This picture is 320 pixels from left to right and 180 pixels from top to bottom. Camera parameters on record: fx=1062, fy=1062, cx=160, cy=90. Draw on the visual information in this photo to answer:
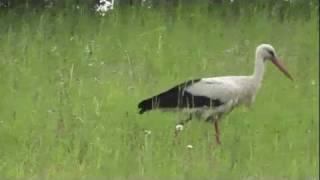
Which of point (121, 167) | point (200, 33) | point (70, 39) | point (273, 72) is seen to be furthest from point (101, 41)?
point (121, 167)

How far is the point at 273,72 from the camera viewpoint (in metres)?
12.0

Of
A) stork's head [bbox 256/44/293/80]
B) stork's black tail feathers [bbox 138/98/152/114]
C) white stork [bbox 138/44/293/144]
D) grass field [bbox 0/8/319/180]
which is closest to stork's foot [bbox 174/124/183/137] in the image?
grass field [bbox 0/8/319/180]

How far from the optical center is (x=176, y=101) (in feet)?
32.5

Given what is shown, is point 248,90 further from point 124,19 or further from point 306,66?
point 124,19

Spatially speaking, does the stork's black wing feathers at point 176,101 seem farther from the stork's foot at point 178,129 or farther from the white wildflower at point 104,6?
the white wildflower at point 104,6

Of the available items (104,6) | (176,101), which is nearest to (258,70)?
(176,101)

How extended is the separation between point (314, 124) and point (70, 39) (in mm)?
4955

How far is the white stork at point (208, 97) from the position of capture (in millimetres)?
9938

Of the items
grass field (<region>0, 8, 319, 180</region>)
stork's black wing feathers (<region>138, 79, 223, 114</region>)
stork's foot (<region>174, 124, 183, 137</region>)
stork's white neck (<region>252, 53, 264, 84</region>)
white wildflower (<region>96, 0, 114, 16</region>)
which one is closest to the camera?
→ grass field (<region>0, 8, 319, 180</region>)

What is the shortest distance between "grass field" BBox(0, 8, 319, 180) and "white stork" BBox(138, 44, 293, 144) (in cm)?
16

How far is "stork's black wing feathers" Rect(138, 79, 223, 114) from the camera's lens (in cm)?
990

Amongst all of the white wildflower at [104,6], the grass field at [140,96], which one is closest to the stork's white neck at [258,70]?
the grass field at [140,96]

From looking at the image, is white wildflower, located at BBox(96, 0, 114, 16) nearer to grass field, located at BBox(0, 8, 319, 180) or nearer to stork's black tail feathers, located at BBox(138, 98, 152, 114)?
grass field, located at BBox(0, 8, 319, 180)

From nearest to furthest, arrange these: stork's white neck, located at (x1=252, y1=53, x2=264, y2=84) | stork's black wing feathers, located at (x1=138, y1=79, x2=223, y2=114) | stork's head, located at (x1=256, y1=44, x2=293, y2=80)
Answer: stork's black wing feathers, located at (x1=138, y1=79, x2=223, y2=114), stork's white neck, located at (x1=252, y1=53, x2=264, y2=84), stork's head, located at (x1=256, y1=44, x2=293, y2=80)
